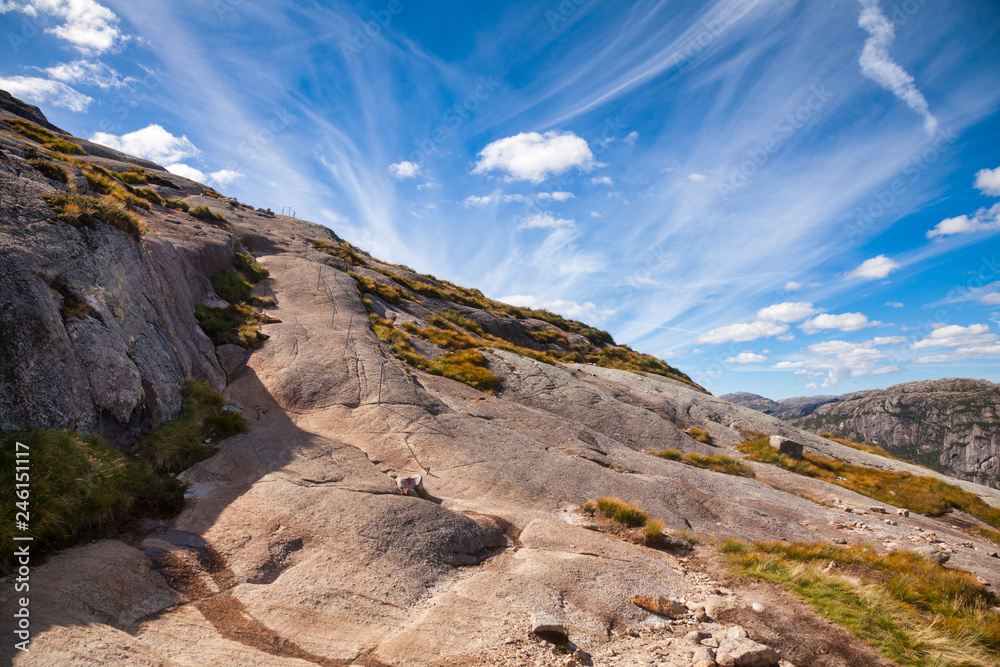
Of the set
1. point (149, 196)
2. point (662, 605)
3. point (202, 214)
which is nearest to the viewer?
point (662, 605)

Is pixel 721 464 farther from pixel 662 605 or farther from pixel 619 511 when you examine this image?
pixel 662 605

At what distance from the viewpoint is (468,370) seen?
23.9 metres

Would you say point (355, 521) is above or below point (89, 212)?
below

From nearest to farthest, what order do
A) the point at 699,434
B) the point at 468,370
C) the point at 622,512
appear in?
the point at 622,512
the point at 468,370
the point at 699,434

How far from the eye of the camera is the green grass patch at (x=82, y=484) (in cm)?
670

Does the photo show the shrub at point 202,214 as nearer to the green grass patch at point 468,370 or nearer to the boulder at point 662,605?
the green grass patch at point 468,370

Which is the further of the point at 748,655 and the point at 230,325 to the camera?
the point at 230,325

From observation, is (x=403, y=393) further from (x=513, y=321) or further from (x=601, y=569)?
(x=513, y=321)

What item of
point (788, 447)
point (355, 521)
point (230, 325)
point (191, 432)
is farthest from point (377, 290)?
point (788, 447)

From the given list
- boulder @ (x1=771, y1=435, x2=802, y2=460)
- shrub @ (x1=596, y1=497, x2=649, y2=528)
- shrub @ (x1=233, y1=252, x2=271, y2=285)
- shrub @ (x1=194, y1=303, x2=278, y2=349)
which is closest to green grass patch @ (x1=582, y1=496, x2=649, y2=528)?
shrub @ (x1=596, y1=497, x2=649, y2=528)

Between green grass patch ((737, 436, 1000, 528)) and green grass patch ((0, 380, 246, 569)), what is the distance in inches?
1008

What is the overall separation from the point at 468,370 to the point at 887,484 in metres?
23.6

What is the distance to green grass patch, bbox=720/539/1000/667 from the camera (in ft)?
23.4

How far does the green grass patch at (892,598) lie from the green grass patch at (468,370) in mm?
14230
